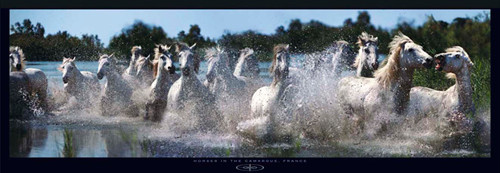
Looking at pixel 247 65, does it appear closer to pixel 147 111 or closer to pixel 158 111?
pixel 158 111

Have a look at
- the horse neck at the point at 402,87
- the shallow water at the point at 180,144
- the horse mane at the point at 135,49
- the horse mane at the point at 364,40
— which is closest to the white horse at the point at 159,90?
the shallow water at the point at 180,144

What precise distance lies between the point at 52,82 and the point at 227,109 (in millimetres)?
2504

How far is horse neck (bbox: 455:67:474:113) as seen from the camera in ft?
30.2

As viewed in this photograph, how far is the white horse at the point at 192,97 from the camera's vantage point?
9.74 metres

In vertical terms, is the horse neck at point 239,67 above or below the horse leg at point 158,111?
above

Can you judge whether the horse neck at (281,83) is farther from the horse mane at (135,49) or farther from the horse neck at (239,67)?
the horse mane at (135,49)

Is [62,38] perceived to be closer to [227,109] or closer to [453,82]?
[227,109]

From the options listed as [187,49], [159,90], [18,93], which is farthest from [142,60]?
[18,93]

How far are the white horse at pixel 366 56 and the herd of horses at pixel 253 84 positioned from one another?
1 cm

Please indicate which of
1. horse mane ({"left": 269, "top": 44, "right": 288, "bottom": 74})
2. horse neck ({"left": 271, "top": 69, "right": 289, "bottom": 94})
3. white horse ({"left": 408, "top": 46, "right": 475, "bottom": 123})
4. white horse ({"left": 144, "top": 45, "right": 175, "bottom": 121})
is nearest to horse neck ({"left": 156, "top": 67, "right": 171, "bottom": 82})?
white horse ({"left": 144, "top": 45, "right": 175, "bottom": 121})

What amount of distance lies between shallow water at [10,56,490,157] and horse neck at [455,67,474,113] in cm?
49

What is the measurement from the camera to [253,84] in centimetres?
1025

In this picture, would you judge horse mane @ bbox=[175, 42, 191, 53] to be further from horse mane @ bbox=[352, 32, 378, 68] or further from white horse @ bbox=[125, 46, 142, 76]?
horse mane @ bbox=[352, 32, 378, 68]

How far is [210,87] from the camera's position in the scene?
10180mm
